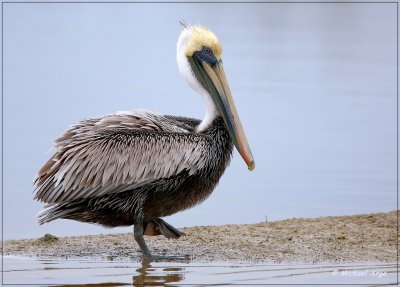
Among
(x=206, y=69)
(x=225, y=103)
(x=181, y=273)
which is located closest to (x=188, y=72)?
(x=206, y=69)

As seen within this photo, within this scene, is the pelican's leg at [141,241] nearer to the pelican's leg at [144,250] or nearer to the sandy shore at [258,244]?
the pelican's leg at [144,250]

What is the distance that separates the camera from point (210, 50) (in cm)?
911

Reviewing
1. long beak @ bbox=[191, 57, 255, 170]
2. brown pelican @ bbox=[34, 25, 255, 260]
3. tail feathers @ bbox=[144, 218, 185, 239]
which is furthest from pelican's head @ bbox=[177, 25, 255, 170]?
tail feathers @ bbox=[144, 218, 185, 239]

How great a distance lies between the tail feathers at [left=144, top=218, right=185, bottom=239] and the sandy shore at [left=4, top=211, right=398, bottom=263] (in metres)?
0.13

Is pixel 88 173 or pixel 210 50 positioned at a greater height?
pixel 210 50

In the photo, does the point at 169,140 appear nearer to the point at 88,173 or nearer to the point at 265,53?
the point at 88,173

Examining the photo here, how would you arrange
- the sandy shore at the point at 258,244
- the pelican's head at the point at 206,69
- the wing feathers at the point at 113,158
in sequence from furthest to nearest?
the pelican's head at the point at 206,69, the sandy shore at the point at 258,244, the wing feathers at the point at 113,158

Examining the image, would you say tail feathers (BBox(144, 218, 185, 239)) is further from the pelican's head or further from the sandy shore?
the pelican's head

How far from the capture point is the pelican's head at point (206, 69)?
9.01 meters

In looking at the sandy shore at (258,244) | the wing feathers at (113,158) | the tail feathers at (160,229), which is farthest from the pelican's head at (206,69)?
the tail feathers at (160,229)

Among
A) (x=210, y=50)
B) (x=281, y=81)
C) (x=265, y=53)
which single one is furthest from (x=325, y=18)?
(x=210, y=50)

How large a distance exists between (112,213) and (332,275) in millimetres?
1719

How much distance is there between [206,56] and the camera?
9.09m

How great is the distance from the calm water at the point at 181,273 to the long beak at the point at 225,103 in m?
1.05
